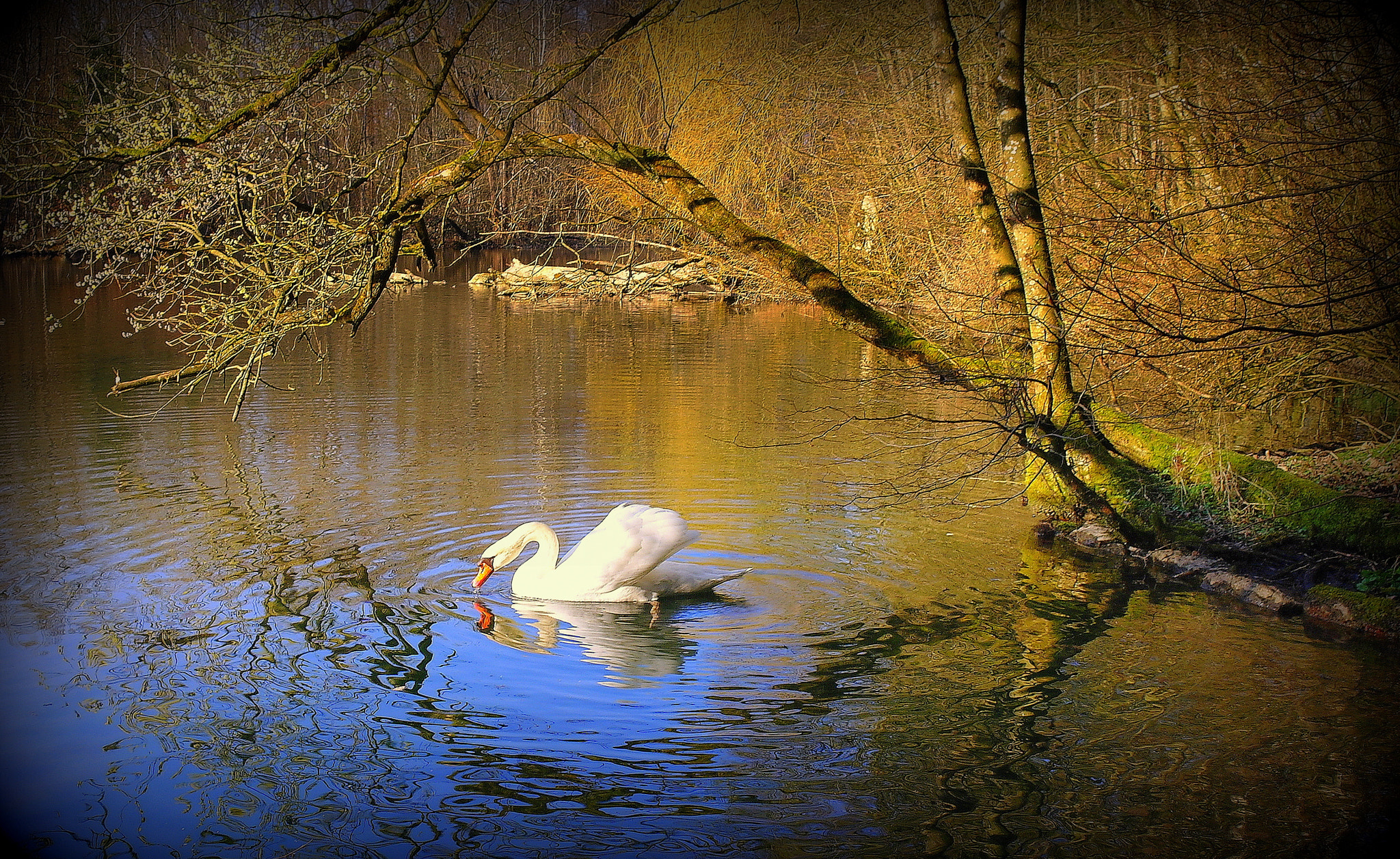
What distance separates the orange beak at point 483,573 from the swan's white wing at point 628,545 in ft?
1.88

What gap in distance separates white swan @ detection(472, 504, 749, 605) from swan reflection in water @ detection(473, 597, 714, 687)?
3.8 inches

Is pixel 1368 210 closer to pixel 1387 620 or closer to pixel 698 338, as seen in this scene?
pixel 1387 620

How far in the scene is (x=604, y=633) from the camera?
6934 mm

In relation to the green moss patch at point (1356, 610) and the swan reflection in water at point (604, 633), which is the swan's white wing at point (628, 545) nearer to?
the swan reflection in water at point (604, 633)

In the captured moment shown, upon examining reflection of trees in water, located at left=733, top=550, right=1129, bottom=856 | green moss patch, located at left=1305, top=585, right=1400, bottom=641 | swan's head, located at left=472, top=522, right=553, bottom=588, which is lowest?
reflection of trees in water, located at left=733, top=550, right=1129, bottom=856

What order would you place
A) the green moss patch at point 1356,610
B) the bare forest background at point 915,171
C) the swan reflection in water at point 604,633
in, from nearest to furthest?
the bare forest background at point 915,171
the swan reflection in water at point 604,633
the green moss patch at point 1356,610

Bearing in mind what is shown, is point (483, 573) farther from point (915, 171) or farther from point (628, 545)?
point (915, 171)

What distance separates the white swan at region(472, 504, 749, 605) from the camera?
23.9 feet

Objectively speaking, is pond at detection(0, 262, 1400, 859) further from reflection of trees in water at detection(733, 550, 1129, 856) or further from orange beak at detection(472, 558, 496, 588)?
orange beak at detection(472, 558, 496, 588)

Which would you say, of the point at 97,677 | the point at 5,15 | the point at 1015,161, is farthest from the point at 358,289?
the point at 1015,161

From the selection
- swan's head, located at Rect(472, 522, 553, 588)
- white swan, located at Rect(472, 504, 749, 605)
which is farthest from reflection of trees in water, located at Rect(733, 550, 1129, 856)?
swan's head, located at Rect(472, 522, 553, 588)

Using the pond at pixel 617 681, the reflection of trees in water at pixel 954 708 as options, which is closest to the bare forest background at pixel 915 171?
the reflection of trees in water at pixel 954 708

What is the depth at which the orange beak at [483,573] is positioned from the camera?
24.6ft

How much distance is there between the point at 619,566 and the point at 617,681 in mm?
1348
